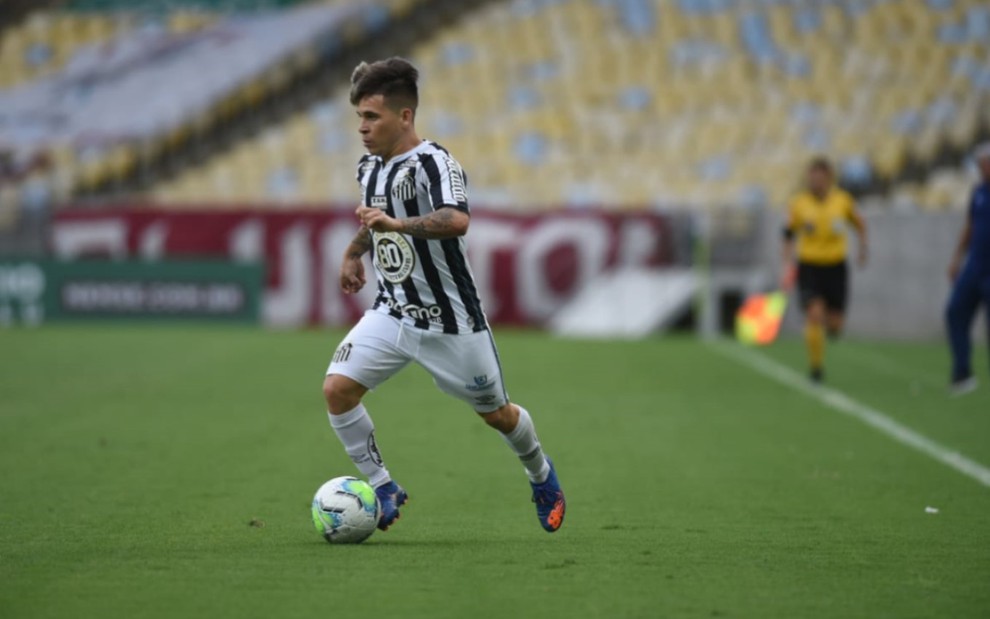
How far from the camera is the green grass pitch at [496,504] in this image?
5.99 meters

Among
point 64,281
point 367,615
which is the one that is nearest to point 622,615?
point 367,615

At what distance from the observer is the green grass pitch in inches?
236

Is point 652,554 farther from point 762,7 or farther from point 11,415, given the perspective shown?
point 762,7

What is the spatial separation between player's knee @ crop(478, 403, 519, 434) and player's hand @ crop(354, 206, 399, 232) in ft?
3.57

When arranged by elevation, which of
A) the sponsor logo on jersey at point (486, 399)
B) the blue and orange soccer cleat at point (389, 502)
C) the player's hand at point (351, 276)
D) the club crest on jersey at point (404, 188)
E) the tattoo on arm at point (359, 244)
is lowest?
the blue and orange soccer cleat at point (389, 502)

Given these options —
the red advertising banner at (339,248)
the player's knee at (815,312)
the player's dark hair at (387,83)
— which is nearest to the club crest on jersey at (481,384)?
the player's dark hair at (387,83)

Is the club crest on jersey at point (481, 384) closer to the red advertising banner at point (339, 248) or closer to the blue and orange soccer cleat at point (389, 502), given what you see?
the blue and orange soccer cleat at point (389, 502)

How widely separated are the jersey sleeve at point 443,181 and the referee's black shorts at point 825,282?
9759mm

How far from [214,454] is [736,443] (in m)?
3.66

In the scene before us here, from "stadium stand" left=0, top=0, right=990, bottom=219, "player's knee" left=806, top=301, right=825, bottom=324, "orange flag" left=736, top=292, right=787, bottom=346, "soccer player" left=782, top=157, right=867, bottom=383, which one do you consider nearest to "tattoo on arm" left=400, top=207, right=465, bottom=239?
"player's knee" left=806, top=301, right=825, bottom=324

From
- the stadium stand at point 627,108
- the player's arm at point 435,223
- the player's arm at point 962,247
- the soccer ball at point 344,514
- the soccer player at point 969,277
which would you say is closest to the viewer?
the player's arm at point 435,223

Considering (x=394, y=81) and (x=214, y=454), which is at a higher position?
(x=394, y=81)

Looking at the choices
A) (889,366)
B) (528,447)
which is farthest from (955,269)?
(528,447)

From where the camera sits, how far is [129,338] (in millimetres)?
22828
